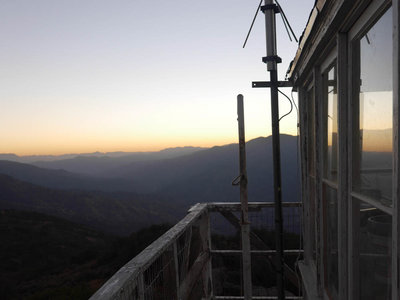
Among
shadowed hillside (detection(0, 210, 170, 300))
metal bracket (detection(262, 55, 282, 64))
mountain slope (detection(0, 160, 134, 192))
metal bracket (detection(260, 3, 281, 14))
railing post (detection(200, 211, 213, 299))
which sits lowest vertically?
mountain slope (detection(0, 160, 134, 192))

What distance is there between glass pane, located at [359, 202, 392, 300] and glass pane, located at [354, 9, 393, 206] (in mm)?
102

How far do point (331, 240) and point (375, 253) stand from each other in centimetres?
91

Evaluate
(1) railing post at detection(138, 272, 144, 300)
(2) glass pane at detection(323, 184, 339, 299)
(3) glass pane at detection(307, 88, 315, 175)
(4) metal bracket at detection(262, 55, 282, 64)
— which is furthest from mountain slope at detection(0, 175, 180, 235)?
(1) railing post at detection(138, 272, 144, 300)

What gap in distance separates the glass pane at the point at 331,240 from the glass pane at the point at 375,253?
48cm

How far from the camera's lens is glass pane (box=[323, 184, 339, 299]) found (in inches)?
85.7

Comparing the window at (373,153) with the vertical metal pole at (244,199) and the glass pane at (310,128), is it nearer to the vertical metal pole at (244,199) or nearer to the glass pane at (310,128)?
the glass pane at (310,128)

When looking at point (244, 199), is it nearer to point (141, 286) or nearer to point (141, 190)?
point (141, 286)

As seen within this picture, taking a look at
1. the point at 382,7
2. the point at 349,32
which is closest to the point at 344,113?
the point at 349,32

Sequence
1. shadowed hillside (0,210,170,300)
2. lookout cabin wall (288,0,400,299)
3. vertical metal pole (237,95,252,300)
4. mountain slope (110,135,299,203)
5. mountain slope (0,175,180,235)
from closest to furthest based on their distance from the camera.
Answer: lookout cabin wall (288,0,400,299), vertical metal pole (237,95,252,300), shadowed hillside (0,210,170,300), mountain slope (0,175,180,235), mountain slope (110,135,299,203)

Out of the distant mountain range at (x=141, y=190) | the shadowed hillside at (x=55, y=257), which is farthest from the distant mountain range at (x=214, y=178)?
the shadowed hillside at (x=55, y=257)

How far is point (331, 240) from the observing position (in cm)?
233

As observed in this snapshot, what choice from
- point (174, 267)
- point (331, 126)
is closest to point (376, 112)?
point (331, 126)

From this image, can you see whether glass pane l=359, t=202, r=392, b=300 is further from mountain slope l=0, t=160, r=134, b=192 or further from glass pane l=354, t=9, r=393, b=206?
mountain slope l=0, t=160, r=134, b=192

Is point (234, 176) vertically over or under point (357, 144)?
under
